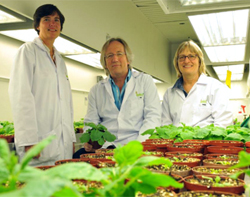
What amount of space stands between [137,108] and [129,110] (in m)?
0.09

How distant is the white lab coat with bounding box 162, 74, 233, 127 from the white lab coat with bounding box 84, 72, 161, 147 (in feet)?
1.42

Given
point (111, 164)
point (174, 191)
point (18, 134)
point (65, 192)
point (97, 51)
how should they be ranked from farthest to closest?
point (97, 51)
point (18, 134)
point (111, 164)
point (174, 191)
point (65, 192)

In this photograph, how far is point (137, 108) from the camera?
8.84 ft

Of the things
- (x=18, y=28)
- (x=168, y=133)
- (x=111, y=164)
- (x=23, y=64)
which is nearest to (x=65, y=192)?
(x=111, y=164)

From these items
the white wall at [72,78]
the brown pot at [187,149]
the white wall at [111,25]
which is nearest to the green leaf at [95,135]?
the brown pot at [187,149]

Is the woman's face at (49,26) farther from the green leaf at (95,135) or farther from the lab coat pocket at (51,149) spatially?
the green leaf at (95,135)

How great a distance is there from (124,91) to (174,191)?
1901 mm

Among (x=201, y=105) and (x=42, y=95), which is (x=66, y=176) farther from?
(x=201, y=105)

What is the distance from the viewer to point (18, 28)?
114 inches

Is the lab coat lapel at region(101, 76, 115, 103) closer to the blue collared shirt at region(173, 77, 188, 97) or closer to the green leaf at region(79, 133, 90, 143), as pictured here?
the green leaf at region(79, 133, 90, 143)

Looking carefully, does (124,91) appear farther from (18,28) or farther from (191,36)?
(191,36)

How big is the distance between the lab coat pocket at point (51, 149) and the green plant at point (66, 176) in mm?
1709

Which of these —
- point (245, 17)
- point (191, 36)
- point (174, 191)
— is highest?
point (191, 36)

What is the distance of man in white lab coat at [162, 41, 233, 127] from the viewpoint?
2838 millimetres
